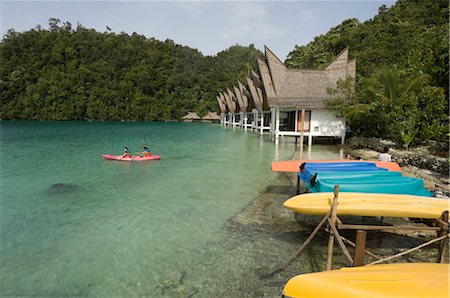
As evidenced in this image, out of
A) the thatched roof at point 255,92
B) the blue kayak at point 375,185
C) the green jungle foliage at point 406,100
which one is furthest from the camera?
the thatched roof at point 255,92

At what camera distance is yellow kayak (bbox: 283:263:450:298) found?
252 cm

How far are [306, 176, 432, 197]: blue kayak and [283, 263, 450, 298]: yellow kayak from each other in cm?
273

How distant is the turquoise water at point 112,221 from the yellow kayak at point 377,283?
196cm

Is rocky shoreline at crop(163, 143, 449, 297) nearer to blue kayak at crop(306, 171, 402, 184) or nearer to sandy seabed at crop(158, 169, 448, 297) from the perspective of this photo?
sandy seabed at crop(158, 169, 448, 297)

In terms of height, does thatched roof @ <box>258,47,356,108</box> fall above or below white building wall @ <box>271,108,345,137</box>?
above

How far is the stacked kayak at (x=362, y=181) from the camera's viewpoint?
5812 millimetres

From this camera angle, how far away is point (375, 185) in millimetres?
5887

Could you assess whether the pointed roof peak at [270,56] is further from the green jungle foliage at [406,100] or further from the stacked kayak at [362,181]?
the stacked kayak at [362,181]

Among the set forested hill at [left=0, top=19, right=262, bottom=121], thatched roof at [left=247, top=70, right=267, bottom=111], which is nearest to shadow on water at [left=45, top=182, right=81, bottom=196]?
thatched roof at [left=247, top=70, right=267, bottom=111]

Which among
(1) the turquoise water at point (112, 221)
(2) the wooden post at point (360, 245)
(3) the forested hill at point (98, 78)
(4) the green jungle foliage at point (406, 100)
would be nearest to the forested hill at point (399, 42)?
(4) the green jungle foliage at point (406, 100)

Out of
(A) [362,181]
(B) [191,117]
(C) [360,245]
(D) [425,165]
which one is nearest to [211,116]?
(B) [191,117]

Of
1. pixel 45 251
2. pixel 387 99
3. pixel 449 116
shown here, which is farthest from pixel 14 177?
pixel 449 116

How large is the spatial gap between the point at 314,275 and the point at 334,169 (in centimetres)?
479

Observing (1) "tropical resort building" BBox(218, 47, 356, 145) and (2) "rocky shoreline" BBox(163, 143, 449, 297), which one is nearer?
(2) "rocky shoreline" BBox(163, 143, 449, 297)
